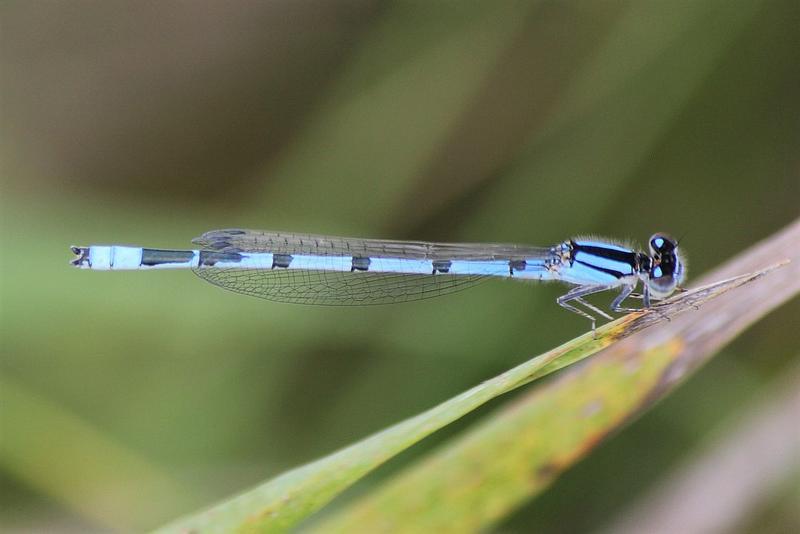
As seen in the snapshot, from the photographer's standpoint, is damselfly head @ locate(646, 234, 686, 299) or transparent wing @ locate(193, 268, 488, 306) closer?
damselfly head @ locate(646, 234, 686, 299)

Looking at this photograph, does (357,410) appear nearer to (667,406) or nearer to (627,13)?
(667,406)

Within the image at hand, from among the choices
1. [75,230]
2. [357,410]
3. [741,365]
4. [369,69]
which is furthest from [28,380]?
[741,365]

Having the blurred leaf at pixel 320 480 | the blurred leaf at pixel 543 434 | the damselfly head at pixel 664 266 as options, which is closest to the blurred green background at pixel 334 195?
the damselfly head at pixel 664 266

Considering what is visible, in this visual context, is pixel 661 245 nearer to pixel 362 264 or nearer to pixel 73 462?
pixel 362 264

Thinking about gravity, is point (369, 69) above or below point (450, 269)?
above

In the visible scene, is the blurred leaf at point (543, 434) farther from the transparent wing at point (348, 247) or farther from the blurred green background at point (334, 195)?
the transparent wing at point (348, 247)

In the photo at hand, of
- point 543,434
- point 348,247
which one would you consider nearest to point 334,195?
point 348,247

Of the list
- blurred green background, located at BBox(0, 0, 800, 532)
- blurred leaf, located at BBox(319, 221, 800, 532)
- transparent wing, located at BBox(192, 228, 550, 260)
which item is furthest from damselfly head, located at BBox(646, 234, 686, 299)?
blurred leaf, located at BBox(319, 221, 800, 532)

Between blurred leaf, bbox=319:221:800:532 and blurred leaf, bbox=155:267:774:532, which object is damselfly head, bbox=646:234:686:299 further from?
blurred leaf, bbox=155:267:774:532

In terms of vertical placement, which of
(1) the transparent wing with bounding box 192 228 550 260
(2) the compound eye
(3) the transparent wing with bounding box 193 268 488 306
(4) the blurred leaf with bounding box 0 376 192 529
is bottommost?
(4) the blurred leaf with bounding box 0 376 192 529
